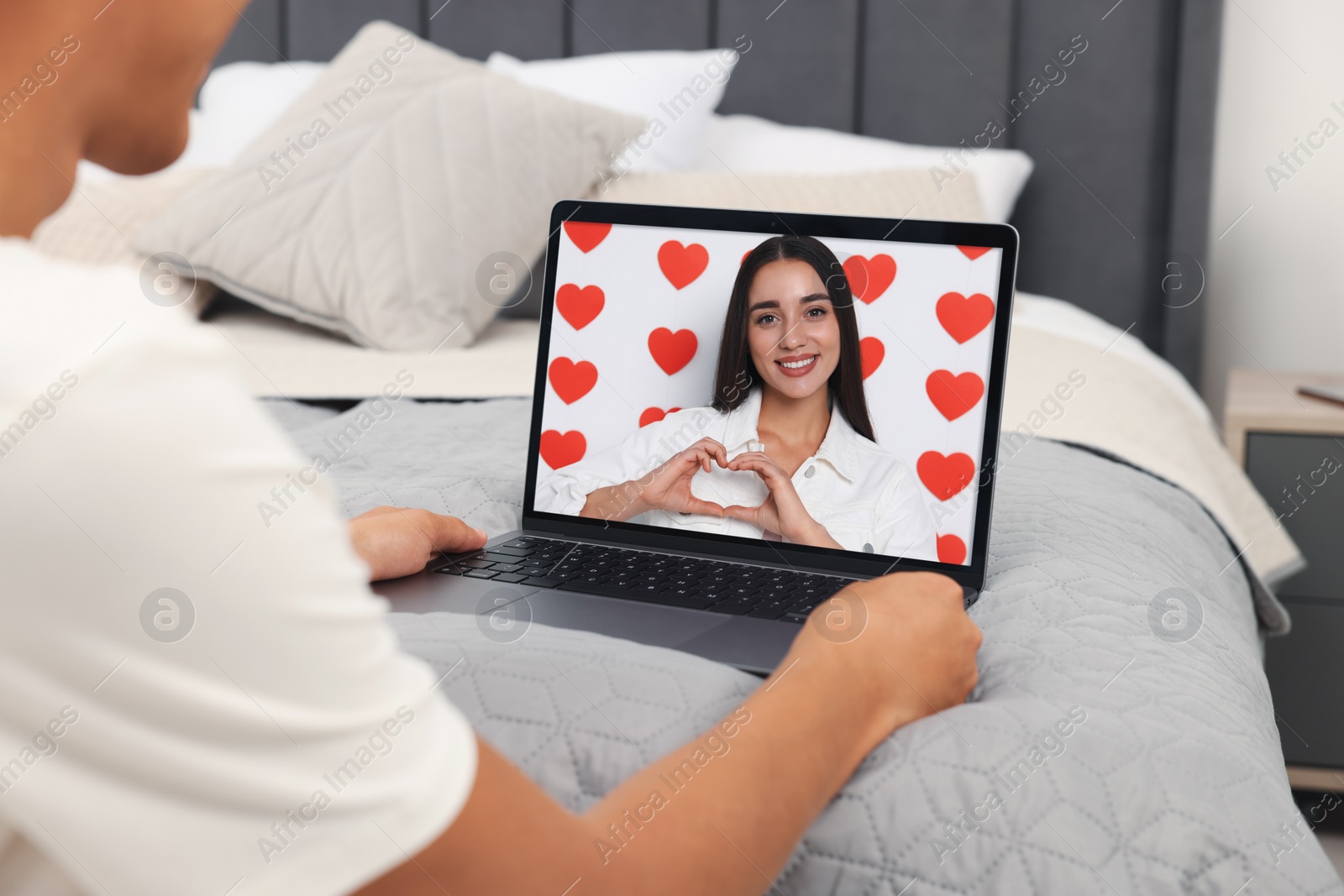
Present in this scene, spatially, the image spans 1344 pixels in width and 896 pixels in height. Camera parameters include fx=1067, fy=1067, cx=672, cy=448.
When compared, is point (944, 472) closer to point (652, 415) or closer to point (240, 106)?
point (652, 415)

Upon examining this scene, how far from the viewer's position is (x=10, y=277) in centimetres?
28

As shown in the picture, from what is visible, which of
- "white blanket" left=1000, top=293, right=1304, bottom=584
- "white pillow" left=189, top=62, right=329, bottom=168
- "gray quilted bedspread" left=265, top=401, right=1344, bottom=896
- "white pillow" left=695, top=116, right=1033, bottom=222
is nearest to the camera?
"gray quilted bedspread" left=265, top=401, right=1344, bottom=896

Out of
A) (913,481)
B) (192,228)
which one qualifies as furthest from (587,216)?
(192,228)

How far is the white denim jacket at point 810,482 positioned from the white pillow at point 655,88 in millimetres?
1208

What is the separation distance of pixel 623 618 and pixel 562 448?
234 mm

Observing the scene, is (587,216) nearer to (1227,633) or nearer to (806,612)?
(806,612)

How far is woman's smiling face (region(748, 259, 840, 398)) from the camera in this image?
2.56ft

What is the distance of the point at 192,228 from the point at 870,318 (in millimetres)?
1270

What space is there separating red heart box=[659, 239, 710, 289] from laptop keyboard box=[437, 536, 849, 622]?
0.21 meters

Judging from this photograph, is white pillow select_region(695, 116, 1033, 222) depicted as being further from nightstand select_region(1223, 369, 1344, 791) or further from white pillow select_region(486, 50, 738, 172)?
nightstand select_region(1223, 369, 1344, 791)

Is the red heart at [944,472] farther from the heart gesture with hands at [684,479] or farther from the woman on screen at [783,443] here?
the heart gesture with hands at [684,479]

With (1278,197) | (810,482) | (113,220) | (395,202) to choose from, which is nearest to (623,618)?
(810,482)

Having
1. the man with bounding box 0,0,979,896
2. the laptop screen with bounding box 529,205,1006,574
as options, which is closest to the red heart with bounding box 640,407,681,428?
the laptop screen with bounding box 529,205,1006,574

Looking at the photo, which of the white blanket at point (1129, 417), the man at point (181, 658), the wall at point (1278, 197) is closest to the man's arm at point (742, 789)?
the man at point (181, 658)
